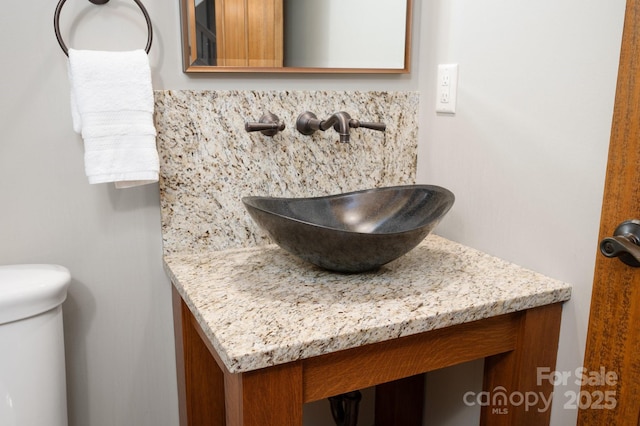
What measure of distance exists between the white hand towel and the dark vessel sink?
0.25m

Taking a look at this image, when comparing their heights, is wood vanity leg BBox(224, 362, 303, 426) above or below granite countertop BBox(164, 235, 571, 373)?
below

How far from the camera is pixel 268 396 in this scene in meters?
0.86

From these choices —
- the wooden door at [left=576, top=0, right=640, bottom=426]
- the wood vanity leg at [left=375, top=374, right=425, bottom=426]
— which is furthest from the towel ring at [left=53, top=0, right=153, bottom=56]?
the wood vanity leg at [left=375, top=374, right=425, bottom=426]

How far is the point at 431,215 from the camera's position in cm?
125

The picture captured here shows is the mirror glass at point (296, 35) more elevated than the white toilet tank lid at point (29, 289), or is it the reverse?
the mirror glass at point (296, 35)

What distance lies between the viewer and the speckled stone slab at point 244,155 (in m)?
1.26

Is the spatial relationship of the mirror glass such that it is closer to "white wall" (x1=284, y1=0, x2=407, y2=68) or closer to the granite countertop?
"white wall" (x1=284, y1=0, x2=407, y2=68)

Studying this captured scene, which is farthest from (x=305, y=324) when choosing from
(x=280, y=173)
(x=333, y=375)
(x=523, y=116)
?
(x=523, y=116)

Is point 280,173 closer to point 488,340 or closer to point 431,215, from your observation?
point 431,215

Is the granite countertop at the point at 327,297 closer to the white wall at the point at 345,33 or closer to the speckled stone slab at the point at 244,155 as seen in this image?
the speckled stone slab at the point at 244,155

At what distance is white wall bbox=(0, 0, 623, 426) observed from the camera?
41.7 inches

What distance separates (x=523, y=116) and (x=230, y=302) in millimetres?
758

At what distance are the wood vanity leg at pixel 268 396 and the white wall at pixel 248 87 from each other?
0.54 m

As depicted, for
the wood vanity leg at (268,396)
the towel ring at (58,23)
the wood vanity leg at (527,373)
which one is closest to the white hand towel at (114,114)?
the towel ring at (58,23)
